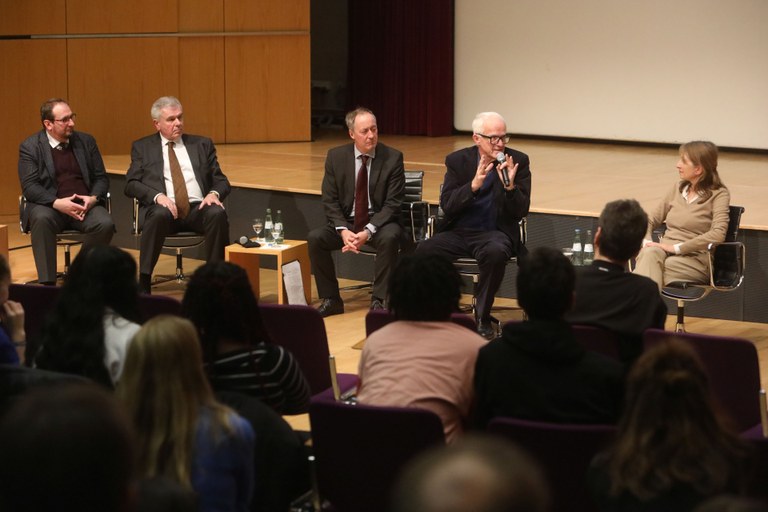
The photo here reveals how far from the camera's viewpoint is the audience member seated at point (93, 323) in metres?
3.23

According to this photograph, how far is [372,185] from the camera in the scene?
6.79m

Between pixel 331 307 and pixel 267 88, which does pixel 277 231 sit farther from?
pixel 267 88

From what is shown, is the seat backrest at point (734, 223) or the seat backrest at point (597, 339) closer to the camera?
the seat backrest at point (597, 339)

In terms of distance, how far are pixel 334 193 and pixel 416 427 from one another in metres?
4.13

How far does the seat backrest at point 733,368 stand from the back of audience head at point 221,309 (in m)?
1.27

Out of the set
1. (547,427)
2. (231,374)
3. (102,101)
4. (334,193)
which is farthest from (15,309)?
(102,101)

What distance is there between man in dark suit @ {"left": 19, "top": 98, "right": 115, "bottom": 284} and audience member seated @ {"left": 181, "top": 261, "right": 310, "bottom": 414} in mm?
3926

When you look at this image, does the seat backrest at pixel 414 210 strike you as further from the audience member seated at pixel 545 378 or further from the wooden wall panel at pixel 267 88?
the wooden wall panel at pixel 267 88

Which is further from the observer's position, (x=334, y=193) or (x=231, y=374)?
(x=334, y=193)

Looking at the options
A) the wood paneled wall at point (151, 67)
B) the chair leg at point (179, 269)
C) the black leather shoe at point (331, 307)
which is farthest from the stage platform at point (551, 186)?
the black leather shoe at point (331, 307)

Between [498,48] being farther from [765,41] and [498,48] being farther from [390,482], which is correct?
[390,482]

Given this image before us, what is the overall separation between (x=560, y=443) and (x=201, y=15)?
870 centimetres

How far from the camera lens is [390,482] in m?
2.99

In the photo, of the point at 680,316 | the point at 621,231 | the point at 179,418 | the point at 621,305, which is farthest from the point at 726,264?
the point at 179,418
